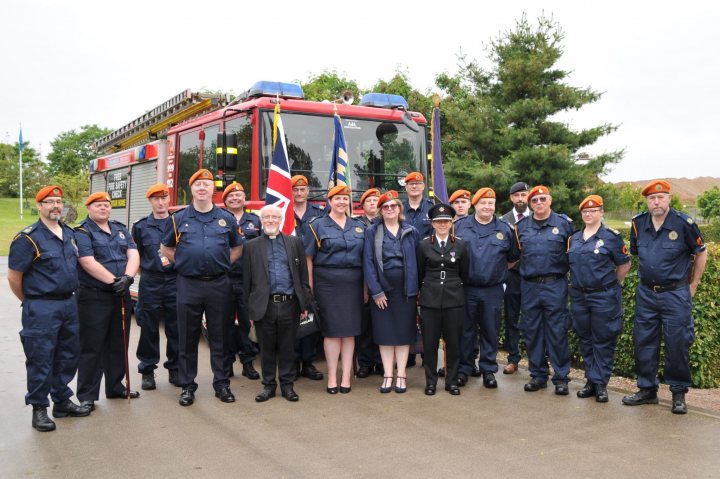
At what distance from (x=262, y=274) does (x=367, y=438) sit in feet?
5.79

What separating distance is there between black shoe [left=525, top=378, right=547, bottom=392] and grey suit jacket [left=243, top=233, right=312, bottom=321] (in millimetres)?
2176

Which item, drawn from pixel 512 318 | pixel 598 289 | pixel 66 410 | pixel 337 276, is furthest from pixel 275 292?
pixel 598 289

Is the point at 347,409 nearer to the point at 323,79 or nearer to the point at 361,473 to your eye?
the point at 361,473

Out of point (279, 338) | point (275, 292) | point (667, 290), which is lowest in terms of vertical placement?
point (279, 338)

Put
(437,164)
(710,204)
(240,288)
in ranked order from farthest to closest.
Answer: (710,204) → (437,164) → (240,288)

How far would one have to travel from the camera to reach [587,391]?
18.7 feet

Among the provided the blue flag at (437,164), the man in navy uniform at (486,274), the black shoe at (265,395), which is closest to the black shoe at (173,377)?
the black shoe at (265,395)

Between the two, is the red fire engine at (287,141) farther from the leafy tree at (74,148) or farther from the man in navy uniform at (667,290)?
the leafy tree at (74,148)

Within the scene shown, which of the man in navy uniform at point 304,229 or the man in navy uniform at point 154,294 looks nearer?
the man in navy uniform at point 154,294

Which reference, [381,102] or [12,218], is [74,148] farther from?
[381,102]

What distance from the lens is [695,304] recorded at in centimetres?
589

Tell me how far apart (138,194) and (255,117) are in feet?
11.8

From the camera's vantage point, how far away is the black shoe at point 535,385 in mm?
5938

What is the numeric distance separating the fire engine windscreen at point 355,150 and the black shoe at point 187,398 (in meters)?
2.44
